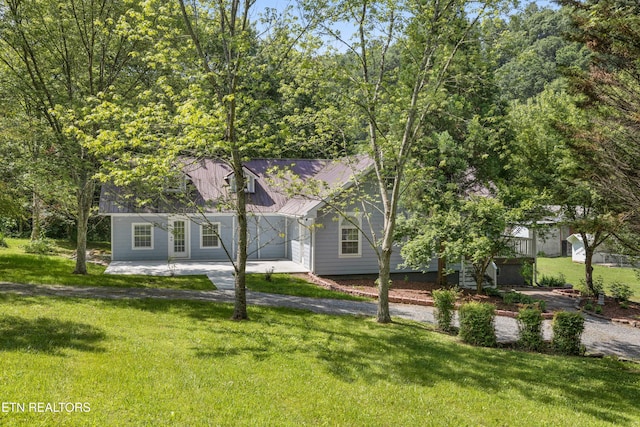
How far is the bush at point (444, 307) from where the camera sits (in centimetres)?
1229

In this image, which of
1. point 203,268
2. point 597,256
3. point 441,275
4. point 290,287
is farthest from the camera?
point 597,256

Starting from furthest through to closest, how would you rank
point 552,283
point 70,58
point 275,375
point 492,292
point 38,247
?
1. point 38,247
2. point 552,283
3. point 492,292
4. point 70,58
5. point 275,375

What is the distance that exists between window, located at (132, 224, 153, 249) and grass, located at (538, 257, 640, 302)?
19589 millimetres

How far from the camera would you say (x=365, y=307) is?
1491cm

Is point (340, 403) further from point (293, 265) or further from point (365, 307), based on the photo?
point (293, 265)

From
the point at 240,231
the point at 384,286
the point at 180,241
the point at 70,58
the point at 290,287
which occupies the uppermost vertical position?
the point at 70,58

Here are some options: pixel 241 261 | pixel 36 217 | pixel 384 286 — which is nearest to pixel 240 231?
pixel 241 261

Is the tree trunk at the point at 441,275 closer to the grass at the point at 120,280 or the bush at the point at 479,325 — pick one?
the grass at the point at 120,280

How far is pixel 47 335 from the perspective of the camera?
29.3 ft

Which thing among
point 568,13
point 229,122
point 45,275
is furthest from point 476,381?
point 45,275

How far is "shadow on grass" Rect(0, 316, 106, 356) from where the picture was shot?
26.7 ft

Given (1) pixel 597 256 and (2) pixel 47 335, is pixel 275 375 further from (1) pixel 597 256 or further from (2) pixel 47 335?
(1) pixel 597 256

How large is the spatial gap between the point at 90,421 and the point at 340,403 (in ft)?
10.6

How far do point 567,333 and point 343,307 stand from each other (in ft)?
20.3
